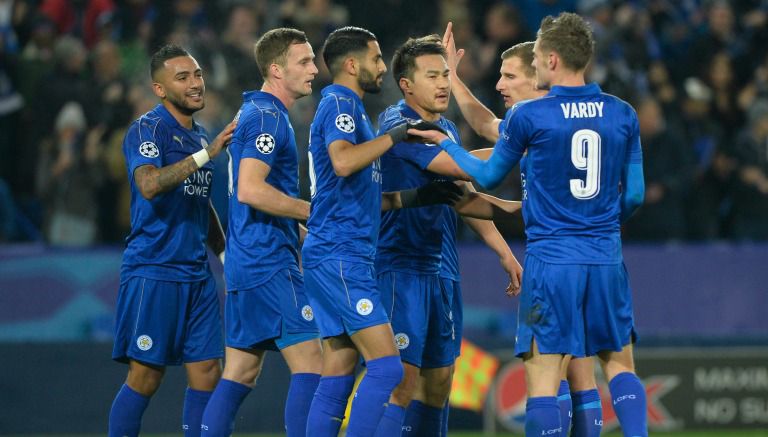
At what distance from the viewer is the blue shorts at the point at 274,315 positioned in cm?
734

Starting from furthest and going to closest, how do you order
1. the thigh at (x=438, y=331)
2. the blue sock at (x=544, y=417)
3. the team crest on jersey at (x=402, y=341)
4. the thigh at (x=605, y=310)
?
the thigh at (x=438, y=331) < the team crest on jersey at (x=402, y=341) < the thigh at (x=605, y=310) < the blue sock at (x=544, y=417)

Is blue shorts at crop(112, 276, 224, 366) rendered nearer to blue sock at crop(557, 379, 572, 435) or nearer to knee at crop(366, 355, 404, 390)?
knee at crop(366, 355, 404, 390)

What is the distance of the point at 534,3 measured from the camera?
575 inches

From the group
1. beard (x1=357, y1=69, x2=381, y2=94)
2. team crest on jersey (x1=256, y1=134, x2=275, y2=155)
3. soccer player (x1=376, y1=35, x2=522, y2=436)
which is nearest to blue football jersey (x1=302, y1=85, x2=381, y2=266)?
beard (x1=357, y1=69, x2=381, y2=94)

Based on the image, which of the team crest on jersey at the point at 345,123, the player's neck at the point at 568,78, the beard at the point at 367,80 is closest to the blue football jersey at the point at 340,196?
the team crest on jersey at the point at 345,123

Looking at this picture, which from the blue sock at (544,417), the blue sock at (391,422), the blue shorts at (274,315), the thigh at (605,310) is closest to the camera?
the blue sock at (544,417)

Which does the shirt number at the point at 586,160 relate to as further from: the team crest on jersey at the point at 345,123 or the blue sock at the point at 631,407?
the team crest on jersey at the point at 345,123

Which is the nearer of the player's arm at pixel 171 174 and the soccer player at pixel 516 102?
the soccer player at pixel 516 102

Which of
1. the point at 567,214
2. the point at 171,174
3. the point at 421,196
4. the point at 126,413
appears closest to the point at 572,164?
the point at 567,214

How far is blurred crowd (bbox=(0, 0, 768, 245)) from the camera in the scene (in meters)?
12.2

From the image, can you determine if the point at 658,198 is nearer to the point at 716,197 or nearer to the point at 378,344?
the point at 716,197

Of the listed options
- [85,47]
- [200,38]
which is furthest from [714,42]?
[85,47]

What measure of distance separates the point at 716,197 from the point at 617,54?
2.12 metres

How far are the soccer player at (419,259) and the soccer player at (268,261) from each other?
0.52 meters
